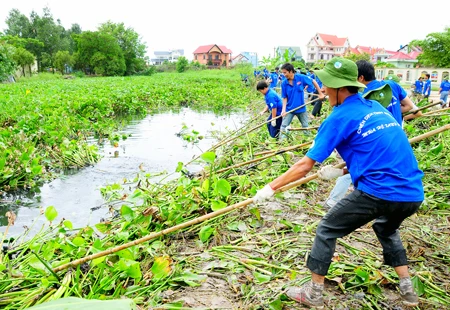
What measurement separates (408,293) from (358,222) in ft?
2.26

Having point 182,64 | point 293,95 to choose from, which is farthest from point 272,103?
point 182,64

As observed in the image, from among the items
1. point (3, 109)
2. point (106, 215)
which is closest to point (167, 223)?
point (106, 215)

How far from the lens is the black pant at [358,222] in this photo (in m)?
2.27

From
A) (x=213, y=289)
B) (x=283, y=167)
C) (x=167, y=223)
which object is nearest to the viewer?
(x=213, y=289)

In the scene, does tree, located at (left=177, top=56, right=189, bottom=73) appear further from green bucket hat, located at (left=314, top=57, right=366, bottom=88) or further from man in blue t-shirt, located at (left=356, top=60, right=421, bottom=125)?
green bucket hat, located at (left=314, top=57, right=366, bottom=88)

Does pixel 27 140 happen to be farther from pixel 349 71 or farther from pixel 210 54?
pixel 210 54

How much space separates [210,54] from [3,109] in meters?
79.3

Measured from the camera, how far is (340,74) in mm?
2338

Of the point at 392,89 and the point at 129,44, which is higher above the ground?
the point at 129,44

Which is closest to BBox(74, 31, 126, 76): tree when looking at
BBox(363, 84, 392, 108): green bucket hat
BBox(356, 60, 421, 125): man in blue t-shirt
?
BBox(356, 60, 421, 125): man in blue t-shirt

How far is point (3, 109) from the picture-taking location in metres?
9.13

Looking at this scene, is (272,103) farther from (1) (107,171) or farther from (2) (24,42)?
(2) (24,42)

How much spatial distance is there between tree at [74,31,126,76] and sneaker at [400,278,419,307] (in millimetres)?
53839

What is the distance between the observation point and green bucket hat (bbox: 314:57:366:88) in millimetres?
2312
